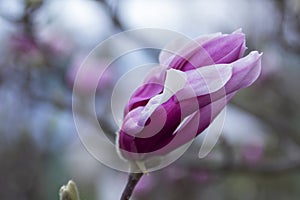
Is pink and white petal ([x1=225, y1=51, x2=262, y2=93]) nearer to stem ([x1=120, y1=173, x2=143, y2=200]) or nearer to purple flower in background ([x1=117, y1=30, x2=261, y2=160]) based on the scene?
purple flower in background ([x1=117, y1=30, x2=261, y2=160])

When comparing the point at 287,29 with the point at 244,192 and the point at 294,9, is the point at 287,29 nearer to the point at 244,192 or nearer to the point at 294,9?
the point at 294,9

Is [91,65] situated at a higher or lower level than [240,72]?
lower

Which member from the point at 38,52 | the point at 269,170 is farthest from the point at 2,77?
the point at 269,170

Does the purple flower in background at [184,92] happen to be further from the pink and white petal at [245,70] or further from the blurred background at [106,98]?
the blurred background at [106,98]

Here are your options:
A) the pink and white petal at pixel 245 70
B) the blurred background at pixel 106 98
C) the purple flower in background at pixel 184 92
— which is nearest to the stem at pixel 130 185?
the purple flower in background at pixel 184 92

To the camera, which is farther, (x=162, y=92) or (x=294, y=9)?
(x=294, y=9)

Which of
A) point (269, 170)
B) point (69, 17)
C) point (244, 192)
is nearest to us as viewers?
point (269, 170)
